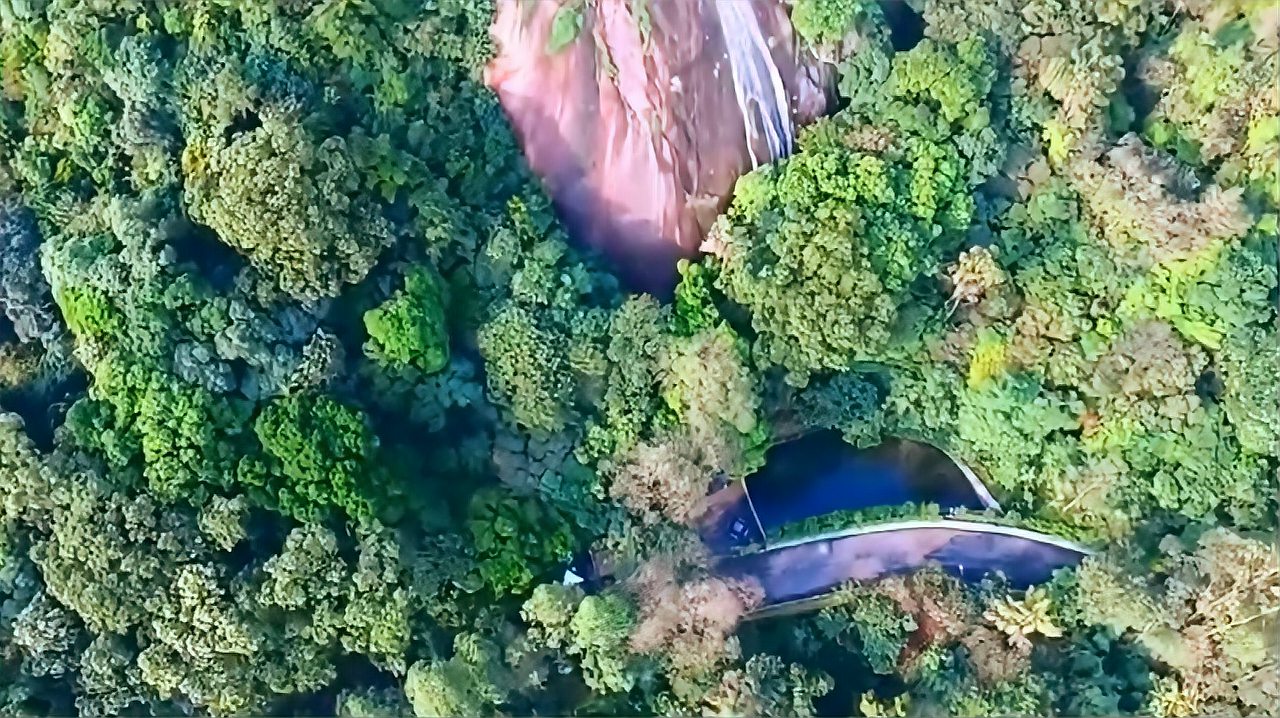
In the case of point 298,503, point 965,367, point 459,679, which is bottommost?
point 459,679

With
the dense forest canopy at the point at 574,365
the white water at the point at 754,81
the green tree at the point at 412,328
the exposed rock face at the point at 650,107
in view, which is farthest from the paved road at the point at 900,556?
the white water at the point at 754,81

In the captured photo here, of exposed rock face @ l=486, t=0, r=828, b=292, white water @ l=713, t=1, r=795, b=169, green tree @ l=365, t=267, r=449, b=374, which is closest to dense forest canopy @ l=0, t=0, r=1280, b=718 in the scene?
green tree @ l=365, t=267, r=449, b=374

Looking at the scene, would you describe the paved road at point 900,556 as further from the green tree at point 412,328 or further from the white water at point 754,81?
the white water at point 754,81

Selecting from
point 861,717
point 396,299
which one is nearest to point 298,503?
point 396,299

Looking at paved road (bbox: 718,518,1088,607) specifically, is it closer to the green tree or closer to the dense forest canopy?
the dense forest canopy

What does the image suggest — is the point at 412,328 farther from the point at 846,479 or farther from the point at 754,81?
the point at 846,479

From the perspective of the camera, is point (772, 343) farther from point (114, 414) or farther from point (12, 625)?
point (12, 625)

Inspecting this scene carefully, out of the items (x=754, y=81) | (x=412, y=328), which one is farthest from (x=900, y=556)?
(x=412, y=328)
